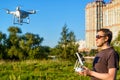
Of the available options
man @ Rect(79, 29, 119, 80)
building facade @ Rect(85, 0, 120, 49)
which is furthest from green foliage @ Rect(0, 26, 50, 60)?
building facade @ Rect(85, 0, 120, 49)

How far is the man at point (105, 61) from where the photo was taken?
4.94 m

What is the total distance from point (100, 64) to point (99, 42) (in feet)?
0.92

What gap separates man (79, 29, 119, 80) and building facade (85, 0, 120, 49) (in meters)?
127

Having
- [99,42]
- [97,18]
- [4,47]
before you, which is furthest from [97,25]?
[99,42]

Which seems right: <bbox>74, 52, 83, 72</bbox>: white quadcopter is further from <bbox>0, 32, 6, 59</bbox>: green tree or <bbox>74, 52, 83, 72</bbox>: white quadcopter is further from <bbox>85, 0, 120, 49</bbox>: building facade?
<bbox>85, 0, 120, 49</bbox>: building facade

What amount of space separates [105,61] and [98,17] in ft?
452

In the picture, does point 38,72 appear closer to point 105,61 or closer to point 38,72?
point 38,72

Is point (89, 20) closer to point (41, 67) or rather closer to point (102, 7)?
point (102, 7)

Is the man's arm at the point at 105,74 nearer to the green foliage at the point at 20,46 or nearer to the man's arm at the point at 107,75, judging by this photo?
the man's arm at the point at 107,75

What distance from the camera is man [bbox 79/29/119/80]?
494 cm

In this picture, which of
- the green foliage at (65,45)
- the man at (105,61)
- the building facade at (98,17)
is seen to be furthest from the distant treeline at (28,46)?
the building facade at (98,17)

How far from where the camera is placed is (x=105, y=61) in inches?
201

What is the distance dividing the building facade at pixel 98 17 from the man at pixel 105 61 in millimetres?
127119

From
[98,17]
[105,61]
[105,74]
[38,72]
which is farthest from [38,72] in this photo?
[98,17]
